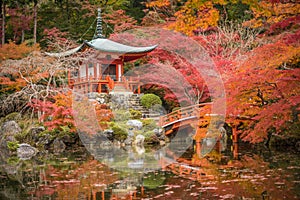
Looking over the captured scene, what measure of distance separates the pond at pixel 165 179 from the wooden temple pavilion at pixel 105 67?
8521 mm

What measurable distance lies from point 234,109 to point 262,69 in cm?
214

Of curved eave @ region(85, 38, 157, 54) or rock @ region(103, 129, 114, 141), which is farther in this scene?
curved eave @ region(85, 38, 157, 54)

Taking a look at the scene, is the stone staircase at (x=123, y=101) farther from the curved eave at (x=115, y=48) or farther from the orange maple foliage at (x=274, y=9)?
the orange maple foliage at (x=274, y=9)

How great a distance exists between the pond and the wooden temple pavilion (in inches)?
335

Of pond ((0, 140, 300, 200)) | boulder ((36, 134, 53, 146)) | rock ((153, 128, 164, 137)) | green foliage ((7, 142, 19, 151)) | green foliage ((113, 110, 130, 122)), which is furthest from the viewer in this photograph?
green foliage ((113, 110, 130, 122))

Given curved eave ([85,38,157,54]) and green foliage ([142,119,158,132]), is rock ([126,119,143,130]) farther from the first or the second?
curved eave ([85,38,157,54])

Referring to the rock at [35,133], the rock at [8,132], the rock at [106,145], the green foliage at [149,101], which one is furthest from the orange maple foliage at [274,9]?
the green foliage at [149,101]

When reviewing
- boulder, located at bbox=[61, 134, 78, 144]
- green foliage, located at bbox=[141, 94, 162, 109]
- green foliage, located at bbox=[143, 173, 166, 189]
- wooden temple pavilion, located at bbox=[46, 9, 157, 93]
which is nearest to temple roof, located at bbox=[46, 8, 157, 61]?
wooden temple pavilion, located at bbox=[46, 9, 157, 93]

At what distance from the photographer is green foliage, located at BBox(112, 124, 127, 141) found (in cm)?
1670

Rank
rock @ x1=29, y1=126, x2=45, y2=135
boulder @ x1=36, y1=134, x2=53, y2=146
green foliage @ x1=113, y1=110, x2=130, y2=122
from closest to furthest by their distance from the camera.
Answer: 1. boulder @ x1=36, y1=134, x2=53, y2=146
2. rock @ x1=29, y1=126, x2=45, y2=135
3. green foliage @ x1=113, y1=110, x2=130, y2=122

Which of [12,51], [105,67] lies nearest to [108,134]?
[105,67]

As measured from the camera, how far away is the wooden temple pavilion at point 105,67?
20656 millimetres

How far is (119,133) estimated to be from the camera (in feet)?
54.9

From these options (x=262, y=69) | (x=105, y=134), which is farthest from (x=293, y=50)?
(x=105, y=134)
